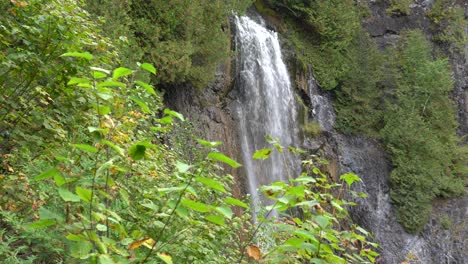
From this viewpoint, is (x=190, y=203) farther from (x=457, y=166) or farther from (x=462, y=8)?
(x=462, y=8)

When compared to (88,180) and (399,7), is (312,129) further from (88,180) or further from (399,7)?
(88,180)

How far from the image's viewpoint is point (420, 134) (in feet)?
46.0

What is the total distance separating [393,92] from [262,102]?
20.8ft

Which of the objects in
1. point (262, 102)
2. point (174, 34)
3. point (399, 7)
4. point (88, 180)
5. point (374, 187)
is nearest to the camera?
point (88, 180)

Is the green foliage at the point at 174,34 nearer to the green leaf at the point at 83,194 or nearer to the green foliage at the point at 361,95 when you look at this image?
the green leaf at the point at 83,194

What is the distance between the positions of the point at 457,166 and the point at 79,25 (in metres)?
14.5

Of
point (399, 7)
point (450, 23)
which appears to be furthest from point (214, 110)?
point (450, 23)

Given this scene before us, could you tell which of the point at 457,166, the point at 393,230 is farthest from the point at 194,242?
the point at 457,166

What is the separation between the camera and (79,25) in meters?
3.39

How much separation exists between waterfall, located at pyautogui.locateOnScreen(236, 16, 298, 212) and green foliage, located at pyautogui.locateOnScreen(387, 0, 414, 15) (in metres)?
7.06

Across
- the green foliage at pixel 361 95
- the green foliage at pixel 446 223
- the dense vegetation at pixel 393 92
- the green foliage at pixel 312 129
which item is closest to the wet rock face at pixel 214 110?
the green foliage at pixel 312 129

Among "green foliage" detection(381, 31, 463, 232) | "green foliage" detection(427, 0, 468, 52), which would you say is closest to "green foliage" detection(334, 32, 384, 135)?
"green foliage" detection(381, 31, 463, 232)

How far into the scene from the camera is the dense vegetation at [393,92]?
13.8 metres

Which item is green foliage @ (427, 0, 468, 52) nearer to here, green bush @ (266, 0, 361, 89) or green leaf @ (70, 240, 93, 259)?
green bush @ (266, 0, 361, 89)
